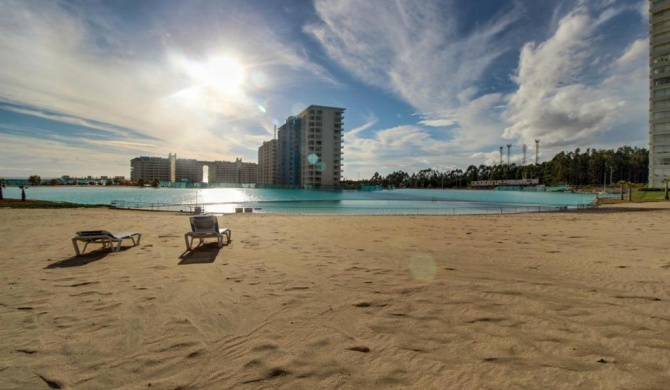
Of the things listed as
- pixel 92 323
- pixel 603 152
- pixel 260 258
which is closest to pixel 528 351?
pixel 92 323

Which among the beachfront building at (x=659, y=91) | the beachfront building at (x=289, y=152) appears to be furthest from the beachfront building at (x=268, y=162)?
the beachfront building at (x=659, y=91)

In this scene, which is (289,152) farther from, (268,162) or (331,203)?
(331,203)

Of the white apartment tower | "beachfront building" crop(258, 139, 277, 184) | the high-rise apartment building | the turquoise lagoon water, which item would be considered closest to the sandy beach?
the turquoise lagoon water

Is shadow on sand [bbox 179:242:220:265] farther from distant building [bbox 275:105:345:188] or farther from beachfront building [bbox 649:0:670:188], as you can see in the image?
distant building [bbox 275:105:345:188]

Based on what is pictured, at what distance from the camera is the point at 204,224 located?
9.55m

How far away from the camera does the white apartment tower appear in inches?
4614

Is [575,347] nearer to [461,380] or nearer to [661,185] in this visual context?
[461,380]

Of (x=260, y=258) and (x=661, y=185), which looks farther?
(x=661, y=185)

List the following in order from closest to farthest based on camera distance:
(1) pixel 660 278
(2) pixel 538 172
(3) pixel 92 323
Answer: (3) pixel 92 323, (1) pixel 660 278, (2) pixel 538 172

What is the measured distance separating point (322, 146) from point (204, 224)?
362ft

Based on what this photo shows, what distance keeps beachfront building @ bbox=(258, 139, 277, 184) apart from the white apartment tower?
4653cm

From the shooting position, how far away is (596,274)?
21.4 ft

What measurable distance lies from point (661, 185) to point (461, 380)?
84786 millimetres

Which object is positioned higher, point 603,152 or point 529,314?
point 603,152
